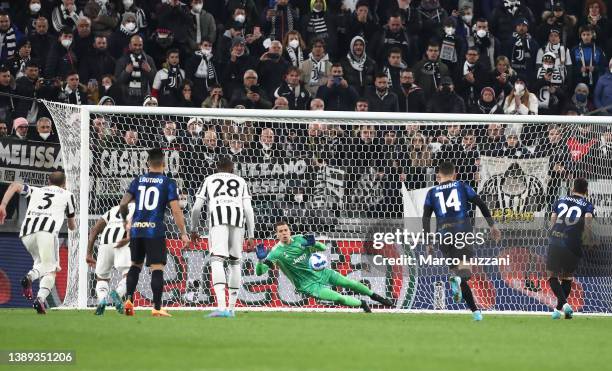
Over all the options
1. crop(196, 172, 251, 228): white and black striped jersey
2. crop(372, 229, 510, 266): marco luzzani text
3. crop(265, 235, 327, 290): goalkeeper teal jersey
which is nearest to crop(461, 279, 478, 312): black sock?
crop(265, 235, 327, 290): goalkeeper teal jersey

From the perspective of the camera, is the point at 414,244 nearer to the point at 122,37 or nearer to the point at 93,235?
the point at 93,235

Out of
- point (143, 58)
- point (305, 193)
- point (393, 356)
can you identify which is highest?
point (143, 58)

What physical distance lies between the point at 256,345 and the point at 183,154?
774 centimetres

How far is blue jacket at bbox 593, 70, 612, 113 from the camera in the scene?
2323cm

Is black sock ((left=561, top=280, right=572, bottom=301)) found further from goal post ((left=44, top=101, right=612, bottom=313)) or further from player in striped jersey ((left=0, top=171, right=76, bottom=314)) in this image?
player in striped jersey ((left=0, top=171, right=76, bottom=314))

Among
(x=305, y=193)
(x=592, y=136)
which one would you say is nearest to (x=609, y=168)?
(x=592, y=136)

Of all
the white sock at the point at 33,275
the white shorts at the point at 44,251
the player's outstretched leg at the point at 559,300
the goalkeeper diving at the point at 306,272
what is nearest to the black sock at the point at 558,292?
the player's outstretched leg at the point at 559,300

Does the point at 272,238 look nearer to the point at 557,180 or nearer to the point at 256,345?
the point at 557,180

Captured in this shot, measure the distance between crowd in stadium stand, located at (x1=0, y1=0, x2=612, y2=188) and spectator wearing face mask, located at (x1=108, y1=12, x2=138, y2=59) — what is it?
18mm

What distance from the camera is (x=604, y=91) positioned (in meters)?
23.3

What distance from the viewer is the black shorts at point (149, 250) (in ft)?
50.7

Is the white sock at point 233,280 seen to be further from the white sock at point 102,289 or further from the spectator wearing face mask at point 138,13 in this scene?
the spectator wearing face mask at point 138,13

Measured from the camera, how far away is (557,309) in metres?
17.0

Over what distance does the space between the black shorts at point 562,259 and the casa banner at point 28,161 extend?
7482 millimetres
